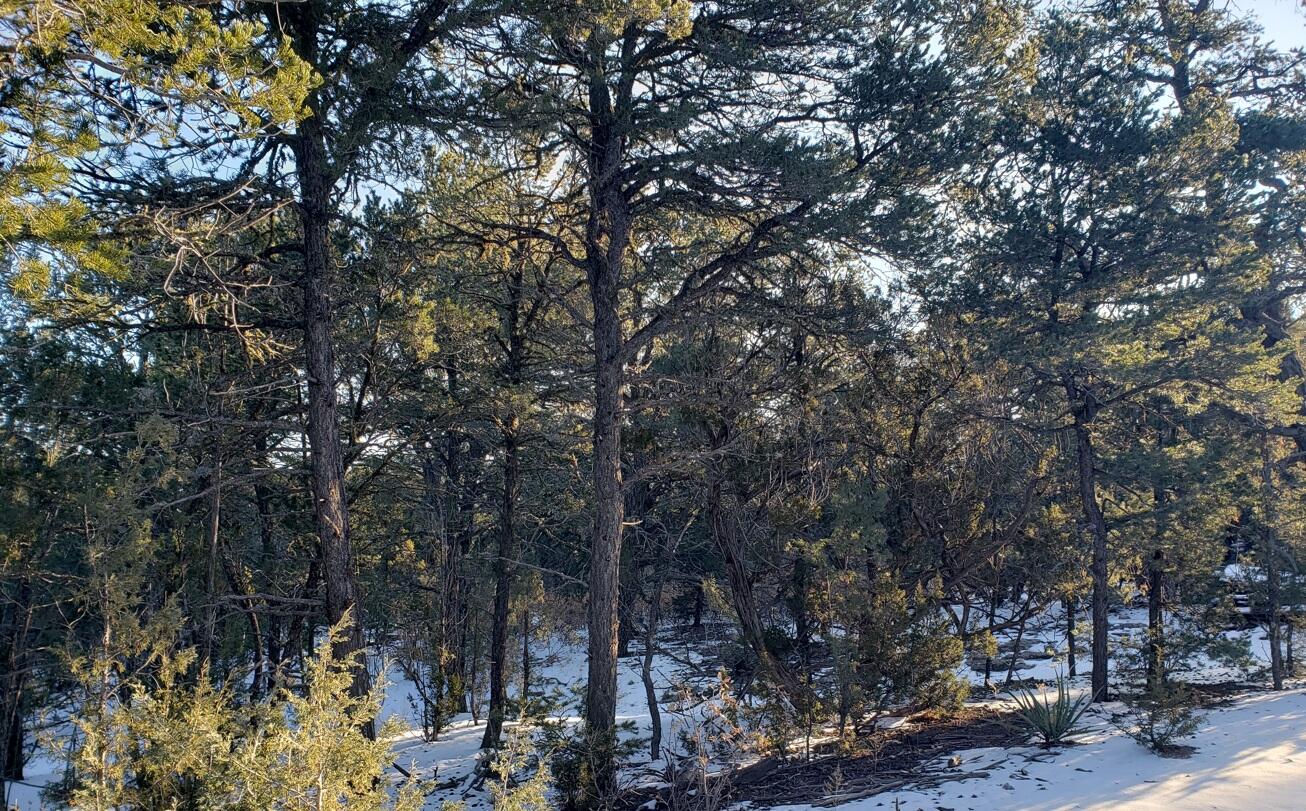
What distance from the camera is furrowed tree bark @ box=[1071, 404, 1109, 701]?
1105cm

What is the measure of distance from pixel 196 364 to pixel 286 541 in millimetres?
5552

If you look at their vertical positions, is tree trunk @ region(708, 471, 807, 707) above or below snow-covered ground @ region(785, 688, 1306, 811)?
above

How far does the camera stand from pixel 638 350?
852cm

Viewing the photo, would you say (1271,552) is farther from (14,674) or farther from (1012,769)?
(14,674)

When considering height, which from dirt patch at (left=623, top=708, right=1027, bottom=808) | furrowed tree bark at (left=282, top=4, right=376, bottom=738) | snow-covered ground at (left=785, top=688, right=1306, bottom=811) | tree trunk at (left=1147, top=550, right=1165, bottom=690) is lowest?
dirt patch at (left=623, top=708, right=1027, bottom=808)

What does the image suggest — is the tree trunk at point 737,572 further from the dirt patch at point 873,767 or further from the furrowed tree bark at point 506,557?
the furrowed tree bark at point 506,557

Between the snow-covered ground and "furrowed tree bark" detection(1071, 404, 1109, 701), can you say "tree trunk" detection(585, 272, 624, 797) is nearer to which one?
the snow-covered ground

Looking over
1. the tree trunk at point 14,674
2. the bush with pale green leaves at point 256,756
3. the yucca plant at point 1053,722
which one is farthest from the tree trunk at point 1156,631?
the tree trunk at point 14,674

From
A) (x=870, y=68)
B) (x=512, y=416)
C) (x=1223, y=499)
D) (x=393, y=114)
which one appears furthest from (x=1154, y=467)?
(x=393, y=114)

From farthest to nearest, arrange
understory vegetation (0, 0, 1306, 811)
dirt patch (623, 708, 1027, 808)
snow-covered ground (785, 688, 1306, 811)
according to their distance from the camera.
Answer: dirt patch (623, 708, 1027, 808) → snow-covered ground (785, 688, 1306, 811) → understory vegetation (0, 0, 1306, 811)

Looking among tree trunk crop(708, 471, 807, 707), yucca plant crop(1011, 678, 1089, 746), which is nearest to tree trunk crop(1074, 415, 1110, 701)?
yucca plant crop(1011, 678, 1089, 746)

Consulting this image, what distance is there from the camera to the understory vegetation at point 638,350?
5242 millimetres

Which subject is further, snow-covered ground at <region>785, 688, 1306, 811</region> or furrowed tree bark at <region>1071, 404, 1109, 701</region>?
furrowed tree bark at <region>1071, 404, 1109, 701</region>

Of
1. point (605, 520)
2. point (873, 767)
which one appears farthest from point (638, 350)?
point (873, 767)
